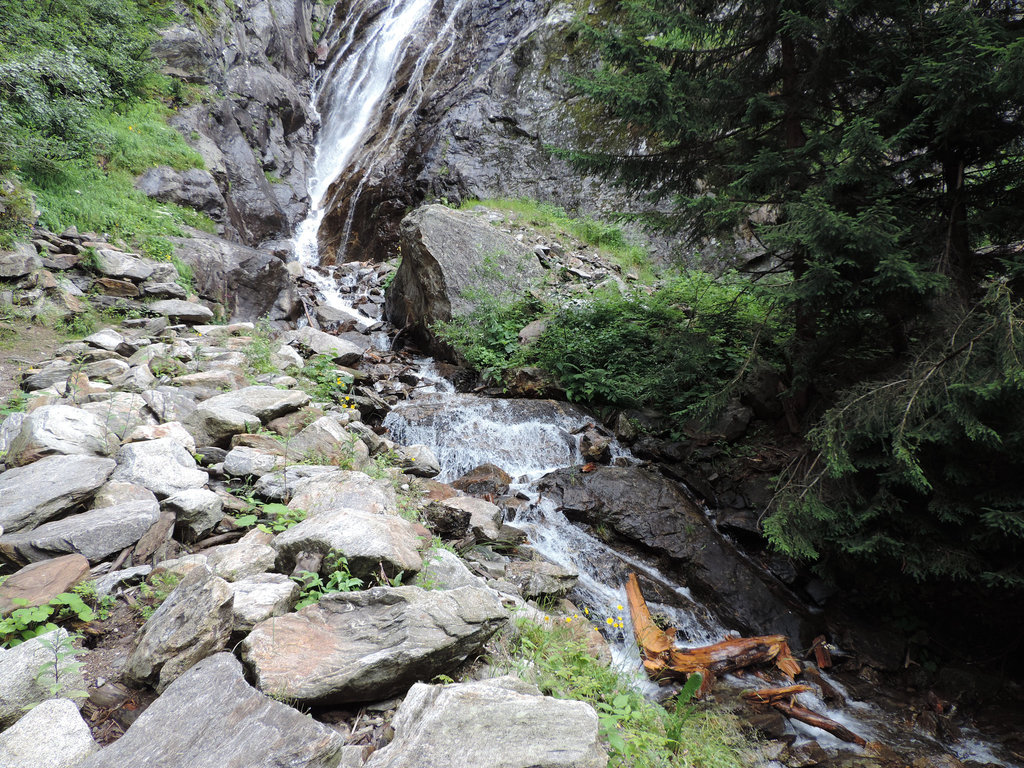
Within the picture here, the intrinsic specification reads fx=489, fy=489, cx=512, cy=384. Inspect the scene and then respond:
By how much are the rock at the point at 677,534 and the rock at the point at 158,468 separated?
157 inches

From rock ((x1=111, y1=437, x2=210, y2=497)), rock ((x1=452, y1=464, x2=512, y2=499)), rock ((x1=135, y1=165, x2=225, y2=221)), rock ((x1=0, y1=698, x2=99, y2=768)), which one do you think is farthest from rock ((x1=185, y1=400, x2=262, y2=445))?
rock ((x1=135, y1=165, x2=225, y2=221))

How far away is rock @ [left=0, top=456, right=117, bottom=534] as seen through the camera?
2.76 m

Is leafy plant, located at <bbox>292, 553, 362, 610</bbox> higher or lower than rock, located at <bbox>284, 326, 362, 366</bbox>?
higher

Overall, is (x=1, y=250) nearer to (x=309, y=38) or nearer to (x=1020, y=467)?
(x=1020, y=467)

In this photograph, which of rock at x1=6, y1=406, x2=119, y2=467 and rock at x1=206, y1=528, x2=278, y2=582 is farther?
rock at x1=6, y1=406, x2=119, y2=467

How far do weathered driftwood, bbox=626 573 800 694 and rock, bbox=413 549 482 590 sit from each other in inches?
83.9

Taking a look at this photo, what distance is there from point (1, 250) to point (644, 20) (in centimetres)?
895

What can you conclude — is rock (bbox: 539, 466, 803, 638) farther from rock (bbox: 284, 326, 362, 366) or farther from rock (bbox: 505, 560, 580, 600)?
rock (bbox: 284, 326, 362, 366)

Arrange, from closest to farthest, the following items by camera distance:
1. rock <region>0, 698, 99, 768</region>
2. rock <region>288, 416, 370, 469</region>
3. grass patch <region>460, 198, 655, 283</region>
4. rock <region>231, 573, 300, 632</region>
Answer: rock <region>0, 698, 99, 768</region>, rock <region>231, 573, 300, 632</region>, rock <region>288, 416, 370, 469</region>, grass patch <region>460, 198, 655, 283</region>

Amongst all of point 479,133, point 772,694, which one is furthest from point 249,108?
point 772,694

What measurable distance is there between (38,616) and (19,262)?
716 cm

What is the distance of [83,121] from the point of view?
919cm

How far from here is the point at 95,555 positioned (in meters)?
2.68

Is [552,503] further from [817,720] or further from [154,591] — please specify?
[154,591]
